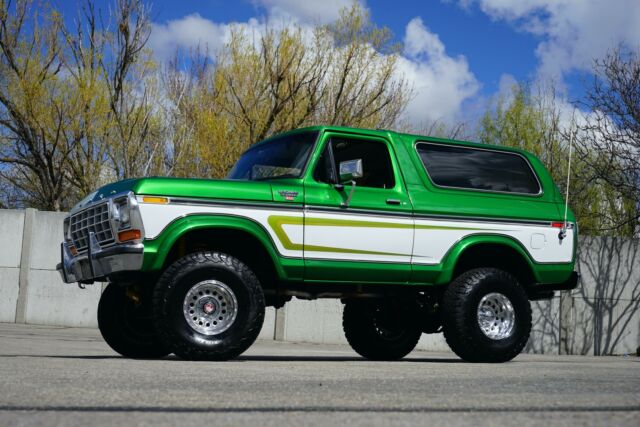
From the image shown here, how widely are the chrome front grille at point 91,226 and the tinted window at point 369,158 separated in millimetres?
2297

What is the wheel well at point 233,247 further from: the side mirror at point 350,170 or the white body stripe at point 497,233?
the white body stripe at point 497,233

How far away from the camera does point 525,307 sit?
360 inches

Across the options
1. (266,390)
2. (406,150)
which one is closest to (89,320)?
(406,150)

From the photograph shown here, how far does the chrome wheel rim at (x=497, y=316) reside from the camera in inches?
356

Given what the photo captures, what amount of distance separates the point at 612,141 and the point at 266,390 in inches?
574

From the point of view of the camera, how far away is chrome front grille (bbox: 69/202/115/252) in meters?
7.84

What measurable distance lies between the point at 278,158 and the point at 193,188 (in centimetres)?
133

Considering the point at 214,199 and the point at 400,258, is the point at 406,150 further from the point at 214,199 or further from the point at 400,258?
the point at 214,199

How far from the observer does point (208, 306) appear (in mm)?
7652

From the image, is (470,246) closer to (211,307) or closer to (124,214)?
(211,307)

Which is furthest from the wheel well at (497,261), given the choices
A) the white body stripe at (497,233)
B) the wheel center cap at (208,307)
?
the wheel center cap at (208,307)

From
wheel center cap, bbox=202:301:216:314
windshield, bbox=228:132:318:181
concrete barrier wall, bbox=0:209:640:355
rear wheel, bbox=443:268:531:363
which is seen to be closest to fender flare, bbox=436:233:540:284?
rear wheel, bbox=443:268:531:363

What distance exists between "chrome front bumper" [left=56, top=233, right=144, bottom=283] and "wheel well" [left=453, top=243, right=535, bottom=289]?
3.48 m

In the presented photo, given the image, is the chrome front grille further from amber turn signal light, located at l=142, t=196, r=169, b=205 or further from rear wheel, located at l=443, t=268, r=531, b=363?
rear wheel, located at l=443, t=268, r=531, b=363
